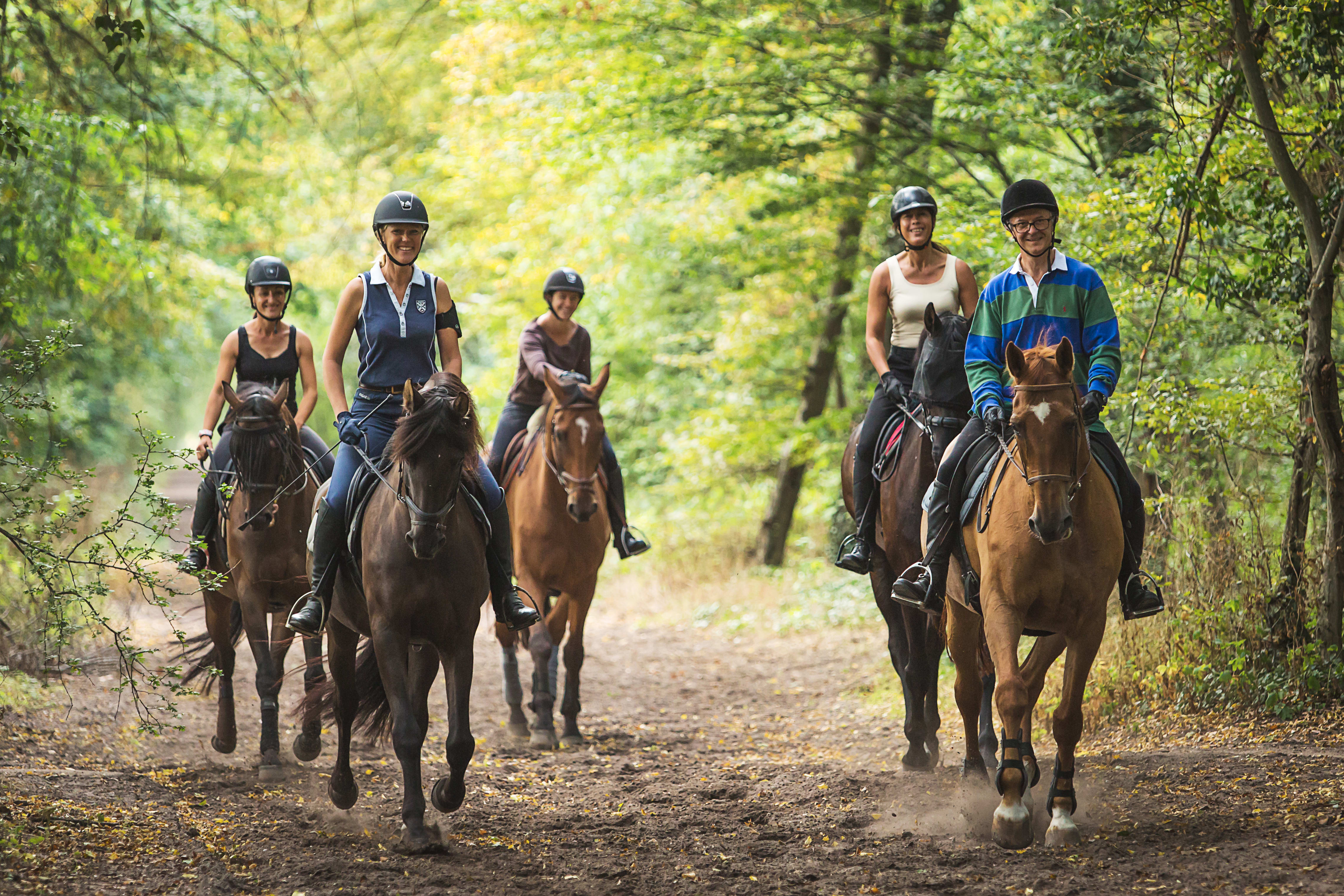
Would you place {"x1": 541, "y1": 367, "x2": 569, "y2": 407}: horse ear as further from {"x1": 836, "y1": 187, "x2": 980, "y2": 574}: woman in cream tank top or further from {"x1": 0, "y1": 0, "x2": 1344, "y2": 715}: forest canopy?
{"x1": 0, "y1": 0, "x2": 1344, "y2": 715}: forest canopy

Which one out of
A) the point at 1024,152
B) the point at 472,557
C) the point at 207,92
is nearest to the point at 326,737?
the point at 472,557

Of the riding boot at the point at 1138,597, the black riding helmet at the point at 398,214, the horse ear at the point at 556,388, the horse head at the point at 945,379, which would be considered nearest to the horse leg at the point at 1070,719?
the riding boot at the point at 1138,597

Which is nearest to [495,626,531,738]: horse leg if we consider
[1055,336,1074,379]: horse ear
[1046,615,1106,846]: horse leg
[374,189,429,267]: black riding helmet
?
[374,189,429,267]: black riding helmet

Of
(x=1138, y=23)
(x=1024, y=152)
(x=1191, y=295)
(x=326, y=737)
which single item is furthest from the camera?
(x=1024, y=152)

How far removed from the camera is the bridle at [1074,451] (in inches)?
199

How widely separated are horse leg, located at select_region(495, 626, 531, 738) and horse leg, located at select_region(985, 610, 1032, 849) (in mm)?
4642

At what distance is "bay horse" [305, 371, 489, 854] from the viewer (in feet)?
18.3

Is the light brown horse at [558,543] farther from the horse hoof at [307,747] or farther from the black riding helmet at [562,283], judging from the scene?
the horse hoof at [307,747]

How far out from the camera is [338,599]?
6371 mm

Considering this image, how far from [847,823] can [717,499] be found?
43.9 ft

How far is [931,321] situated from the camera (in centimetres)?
687

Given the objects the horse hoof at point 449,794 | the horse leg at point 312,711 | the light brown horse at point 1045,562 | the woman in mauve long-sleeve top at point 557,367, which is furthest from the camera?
the woman in mauve long-sleeve top at point 557,367

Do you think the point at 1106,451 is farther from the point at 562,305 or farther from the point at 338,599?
the point at 562,305

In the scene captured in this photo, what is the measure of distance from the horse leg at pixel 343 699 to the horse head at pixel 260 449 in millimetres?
1432
